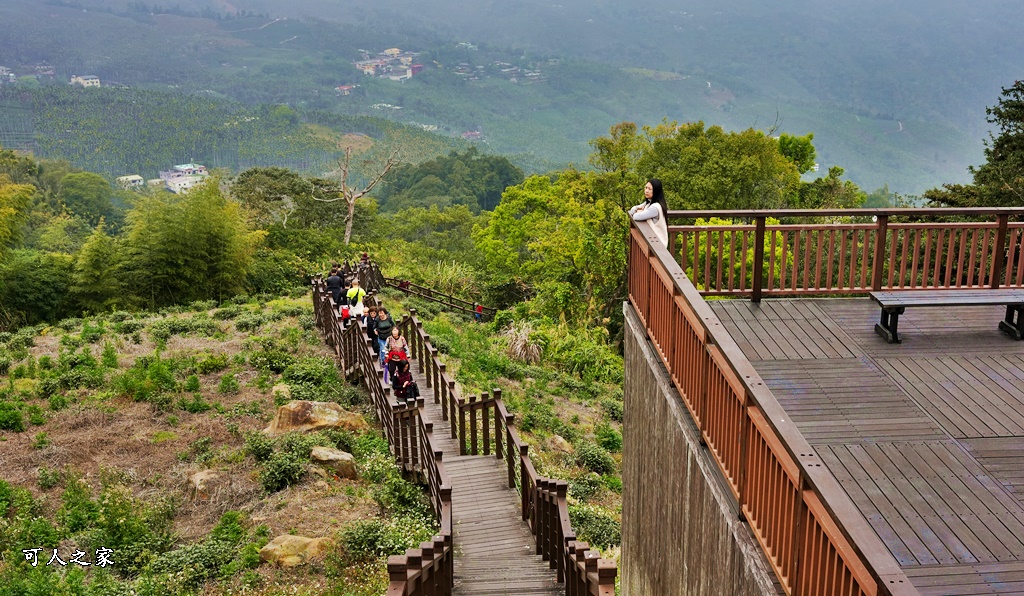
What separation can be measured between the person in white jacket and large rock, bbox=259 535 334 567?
16.0 ft

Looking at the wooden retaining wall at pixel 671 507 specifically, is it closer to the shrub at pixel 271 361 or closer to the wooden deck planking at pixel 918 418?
the wooden deck planking at pixel 918 418

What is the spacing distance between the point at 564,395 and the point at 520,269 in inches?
586

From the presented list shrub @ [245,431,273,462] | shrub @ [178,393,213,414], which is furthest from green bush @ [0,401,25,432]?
shrub @ [245,431,273,462]

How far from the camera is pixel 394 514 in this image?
9.75 meters

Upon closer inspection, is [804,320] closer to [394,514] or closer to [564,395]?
[394,514]

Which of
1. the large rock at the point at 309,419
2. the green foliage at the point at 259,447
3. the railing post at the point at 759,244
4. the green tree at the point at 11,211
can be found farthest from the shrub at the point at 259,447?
the green tree at the point at 11,211

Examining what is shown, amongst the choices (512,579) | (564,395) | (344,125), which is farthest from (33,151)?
(512,579)

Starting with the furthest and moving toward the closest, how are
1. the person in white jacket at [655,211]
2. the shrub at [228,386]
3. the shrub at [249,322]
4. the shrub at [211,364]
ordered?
the shrub at [249,322] < the shrub at [211,364] < the shrub at [228,386] < the person in white jacket at [655,211]

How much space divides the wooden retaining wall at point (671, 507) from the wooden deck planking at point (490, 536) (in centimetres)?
157

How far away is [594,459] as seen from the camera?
581 inches

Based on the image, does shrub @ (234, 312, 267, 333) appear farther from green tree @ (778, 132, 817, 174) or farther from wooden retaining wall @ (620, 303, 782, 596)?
green tree @ (778, 132, 817, 174)

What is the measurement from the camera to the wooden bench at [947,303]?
6688mm

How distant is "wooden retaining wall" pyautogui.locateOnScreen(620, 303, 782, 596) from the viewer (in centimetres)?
412

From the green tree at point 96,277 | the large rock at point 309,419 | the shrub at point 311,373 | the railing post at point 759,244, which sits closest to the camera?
the railing post at point 759,244
